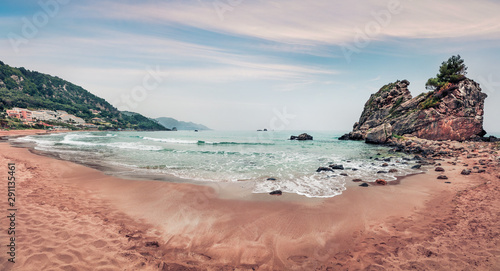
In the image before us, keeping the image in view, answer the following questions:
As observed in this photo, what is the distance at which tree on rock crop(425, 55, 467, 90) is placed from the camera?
4288 centimetres

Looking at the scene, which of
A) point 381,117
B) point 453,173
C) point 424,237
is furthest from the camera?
point 381,117

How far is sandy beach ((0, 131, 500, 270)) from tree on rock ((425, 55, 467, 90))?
5061 cm

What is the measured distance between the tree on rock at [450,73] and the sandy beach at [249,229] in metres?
50.6

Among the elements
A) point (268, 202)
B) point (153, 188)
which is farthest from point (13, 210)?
point (268, 202)

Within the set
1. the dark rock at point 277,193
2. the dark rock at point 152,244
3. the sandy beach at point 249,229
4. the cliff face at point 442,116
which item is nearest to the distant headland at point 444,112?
the cliff face at point 442,116

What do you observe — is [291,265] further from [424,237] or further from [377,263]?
[424,237]

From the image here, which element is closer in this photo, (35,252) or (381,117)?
(35,252)

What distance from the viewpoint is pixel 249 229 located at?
5828mm

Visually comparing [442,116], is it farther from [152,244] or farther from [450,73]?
[152,244]

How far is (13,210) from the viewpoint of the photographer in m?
6.02

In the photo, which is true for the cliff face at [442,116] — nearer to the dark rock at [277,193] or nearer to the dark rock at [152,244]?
the dark rock at [277,193]

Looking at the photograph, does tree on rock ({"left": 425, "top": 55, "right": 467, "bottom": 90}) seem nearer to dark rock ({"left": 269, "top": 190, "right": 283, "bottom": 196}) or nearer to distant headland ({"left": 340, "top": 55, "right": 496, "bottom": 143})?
distant headland ({"left": 340, "top": 55, "right": 496, "bottom": 143})

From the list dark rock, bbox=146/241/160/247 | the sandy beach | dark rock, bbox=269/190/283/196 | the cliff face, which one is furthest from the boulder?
dark rock, bbox=146/241/160/247

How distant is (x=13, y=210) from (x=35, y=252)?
356cm
